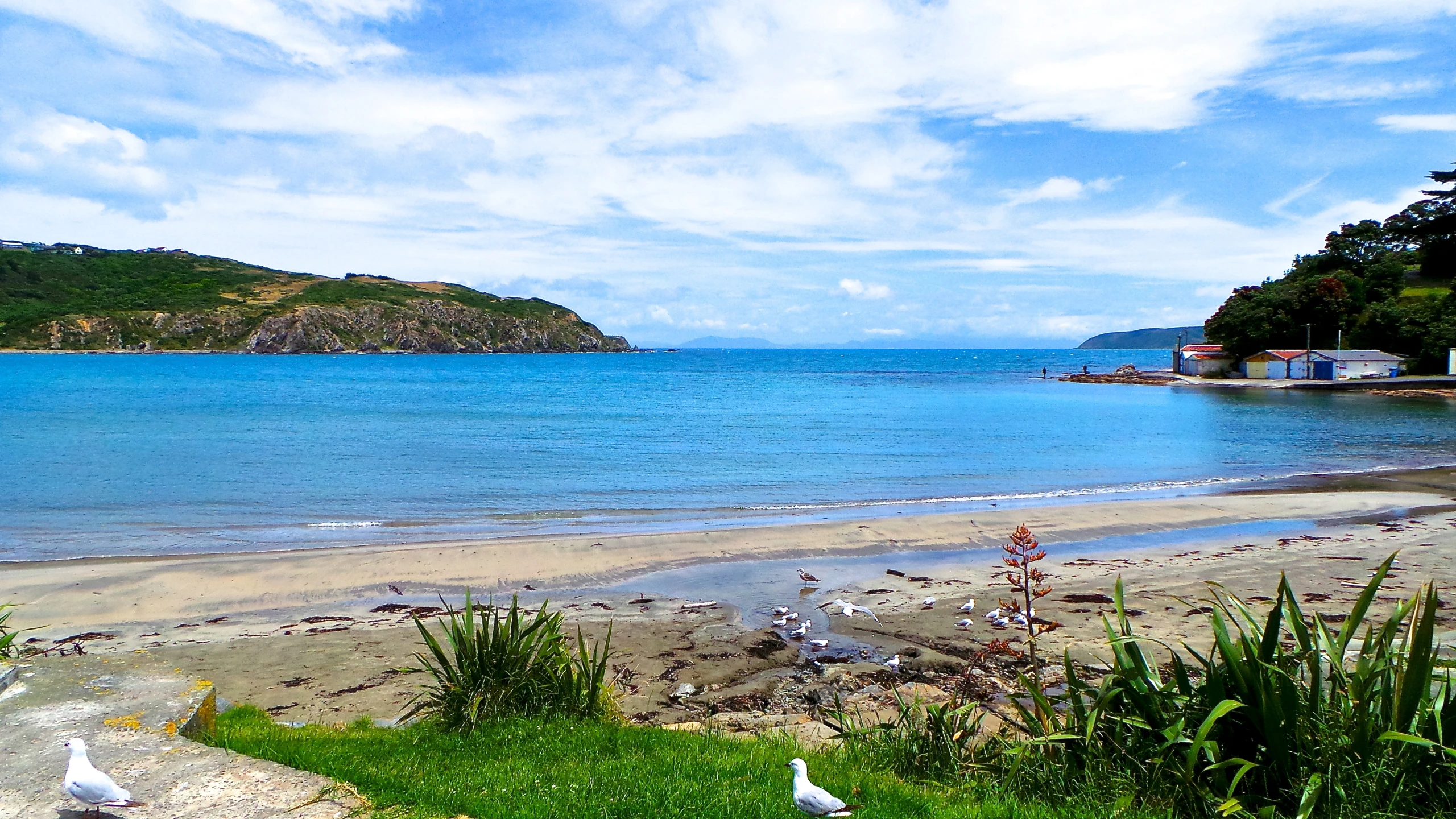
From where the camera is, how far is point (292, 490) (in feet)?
75.4

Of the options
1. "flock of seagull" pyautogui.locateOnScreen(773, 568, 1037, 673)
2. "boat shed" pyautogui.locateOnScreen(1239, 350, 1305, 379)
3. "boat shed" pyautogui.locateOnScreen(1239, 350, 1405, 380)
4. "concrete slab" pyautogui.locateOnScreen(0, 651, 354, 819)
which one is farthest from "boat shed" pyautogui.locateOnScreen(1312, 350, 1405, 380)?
"concrete slab" pyautogui.locateOnScreen(0, 651, 354, 819)

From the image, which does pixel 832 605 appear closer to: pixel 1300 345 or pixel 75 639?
pixel 75 639

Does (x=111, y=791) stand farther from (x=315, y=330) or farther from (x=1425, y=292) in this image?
(x=315, y=330)

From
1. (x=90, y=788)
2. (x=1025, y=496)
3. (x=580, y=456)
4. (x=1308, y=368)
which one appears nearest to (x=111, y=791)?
(x=90, y=788)

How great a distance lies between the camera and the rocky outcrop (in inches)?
5561

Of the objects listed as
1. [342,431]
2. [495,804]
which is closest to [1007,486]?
[495,804]

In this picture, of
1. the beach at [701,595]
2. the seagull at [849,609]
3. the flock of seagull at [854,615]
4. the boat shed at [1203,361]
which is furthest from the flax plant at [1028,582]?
the boat shed at [1203,361]

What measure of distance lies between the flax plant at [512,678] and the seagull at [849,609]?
5.19m

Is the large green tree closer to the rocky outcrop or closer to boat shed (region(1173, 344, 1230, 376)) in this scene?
boat shed (region(1173, 344, 1230, 376))

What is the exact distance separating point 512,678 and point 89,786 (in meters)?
2.90

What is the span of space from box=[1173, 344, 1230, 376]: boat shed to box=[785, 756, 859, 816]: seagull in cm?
10150

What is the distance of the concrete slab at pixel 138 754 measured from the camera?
14.4 ft

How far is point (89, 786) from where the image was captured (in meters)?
4.05

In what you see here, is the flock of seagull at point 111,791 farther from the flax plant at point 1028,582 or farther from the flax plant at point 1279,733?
the flax plant at point 1028,582
